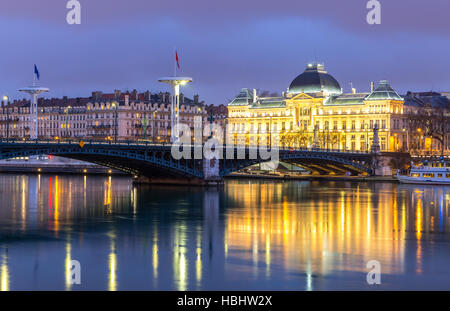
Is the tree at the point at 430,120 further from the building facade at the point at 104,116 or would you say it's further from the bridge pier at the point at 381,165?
the building facade at the point at 104,116

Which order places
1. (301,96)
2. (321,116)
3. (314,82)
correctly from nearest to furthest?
(321,116)
(301,96)
(314,82)

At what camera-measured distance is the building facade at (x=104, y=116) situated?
173000 mm

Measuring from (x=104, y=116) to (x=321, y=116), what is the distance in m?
44.5

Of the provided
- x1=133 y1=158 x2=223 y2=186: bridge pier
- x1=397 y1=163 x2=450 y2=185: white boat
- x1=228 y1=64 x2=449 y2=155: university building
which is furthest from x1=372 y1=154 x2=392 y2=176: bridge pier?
x1=133 y1=158 x2=223 y2=186: bridge pier

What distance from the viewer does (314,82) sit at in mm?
169875

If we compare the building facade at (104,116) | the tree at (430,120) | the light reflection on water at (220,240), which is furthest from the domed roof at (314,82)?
the light reflection on water at (220,240)

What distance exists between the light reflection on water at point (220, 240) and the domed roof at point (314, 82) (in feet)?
301

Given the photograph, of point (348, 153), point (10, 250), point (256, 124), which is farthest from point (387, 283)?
point (256, 124)

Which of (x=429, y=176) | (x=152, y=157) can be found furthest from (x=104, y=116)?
(x=152, y=157)

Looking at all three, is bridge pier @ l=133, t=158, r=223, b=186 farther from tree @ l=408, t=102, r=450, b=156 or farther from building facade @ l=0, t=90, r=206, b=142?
building facade @ l=0, t=90, r=206, b=142

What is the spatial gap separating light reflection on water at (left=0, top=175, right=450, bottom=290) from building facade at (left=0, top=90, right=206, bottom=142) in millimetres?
93660

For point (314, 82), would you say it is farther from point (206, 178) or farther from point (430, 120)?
point (206, 178)

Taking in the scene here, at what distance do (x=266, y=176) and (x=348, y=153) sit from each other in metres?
11.9
